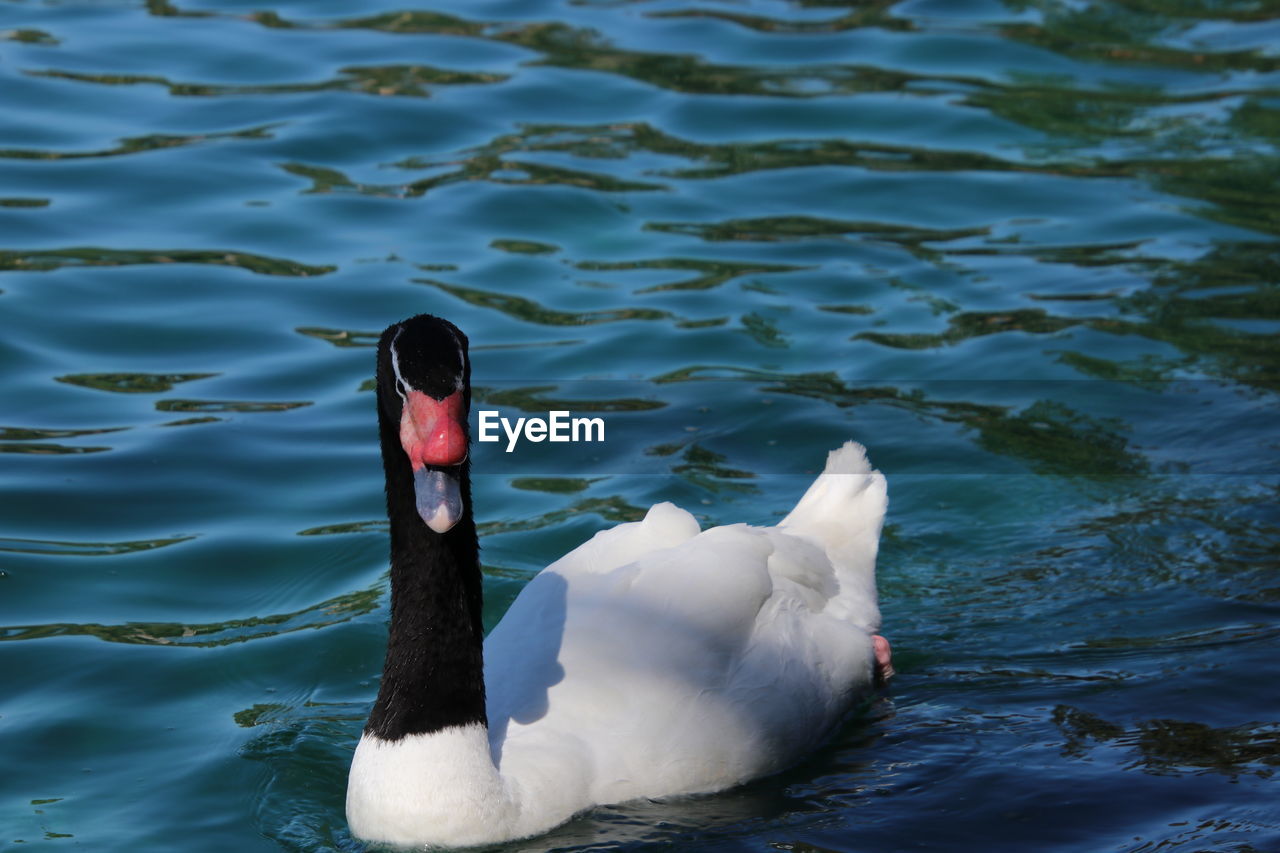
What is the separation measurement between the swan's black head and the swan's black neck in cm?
40

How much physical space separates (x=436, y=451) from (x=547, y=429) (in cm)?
441

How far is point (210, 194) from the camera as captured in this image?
12008mm

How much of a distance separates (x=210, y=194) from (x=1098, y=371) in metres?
5.95

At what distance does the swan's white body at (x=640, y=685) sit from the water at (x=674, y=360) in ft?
0.57

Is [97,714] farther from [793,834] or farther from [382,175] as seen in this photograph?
[382,175]

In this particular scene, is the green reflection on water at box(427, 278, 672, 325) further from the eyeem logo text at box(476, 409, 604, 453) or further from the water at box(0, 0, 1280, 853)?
the eyeem logo text at box(476, 409, 604, 453)

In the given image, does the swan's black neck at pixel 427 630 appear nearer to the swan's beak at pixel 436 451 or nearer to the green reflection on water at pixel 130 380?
the swan's beak at pixel 436 451

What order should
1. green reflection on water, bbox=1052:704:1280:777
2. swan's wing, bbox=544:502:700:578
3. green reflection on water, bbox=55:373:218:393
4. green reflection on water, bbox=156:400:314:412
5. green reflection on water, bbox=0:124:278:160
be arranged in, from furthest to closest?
green reflection on water, bbox=0:124:278:160
green reflection on water, bbox=55:373:218:393
green reflection on water, bbox=156:400:314:412
swan's wing, bbox=544:502:700:578
green reflection on water, bbox=1052:704:1280:777

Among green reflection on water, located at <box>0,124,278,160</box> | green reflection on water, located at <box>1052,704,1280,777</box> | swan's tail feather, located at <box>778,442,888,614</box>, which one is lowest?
green reflection on water, located at <box>1052,704,1280,777</box>

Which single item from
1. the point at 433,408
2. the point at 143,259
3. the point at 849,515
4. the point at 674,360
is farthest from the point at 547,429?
the point at 433,408

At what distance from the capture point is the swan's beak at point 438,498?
186 inches

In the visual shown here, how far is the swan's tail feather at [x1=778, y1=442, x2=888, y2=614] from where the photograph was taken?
6.78m

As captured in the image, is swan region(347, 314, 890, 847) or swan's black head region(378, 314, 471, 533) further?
swan region(347, 314, 890, 847)

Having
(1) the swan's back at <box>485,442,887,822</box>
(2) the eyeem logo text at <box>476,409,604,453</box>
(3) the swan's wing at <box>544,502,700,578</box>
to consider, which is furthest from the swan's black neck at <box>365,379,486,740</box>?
(2) the eyeem logo text at <box>476,409,604,453</box>
